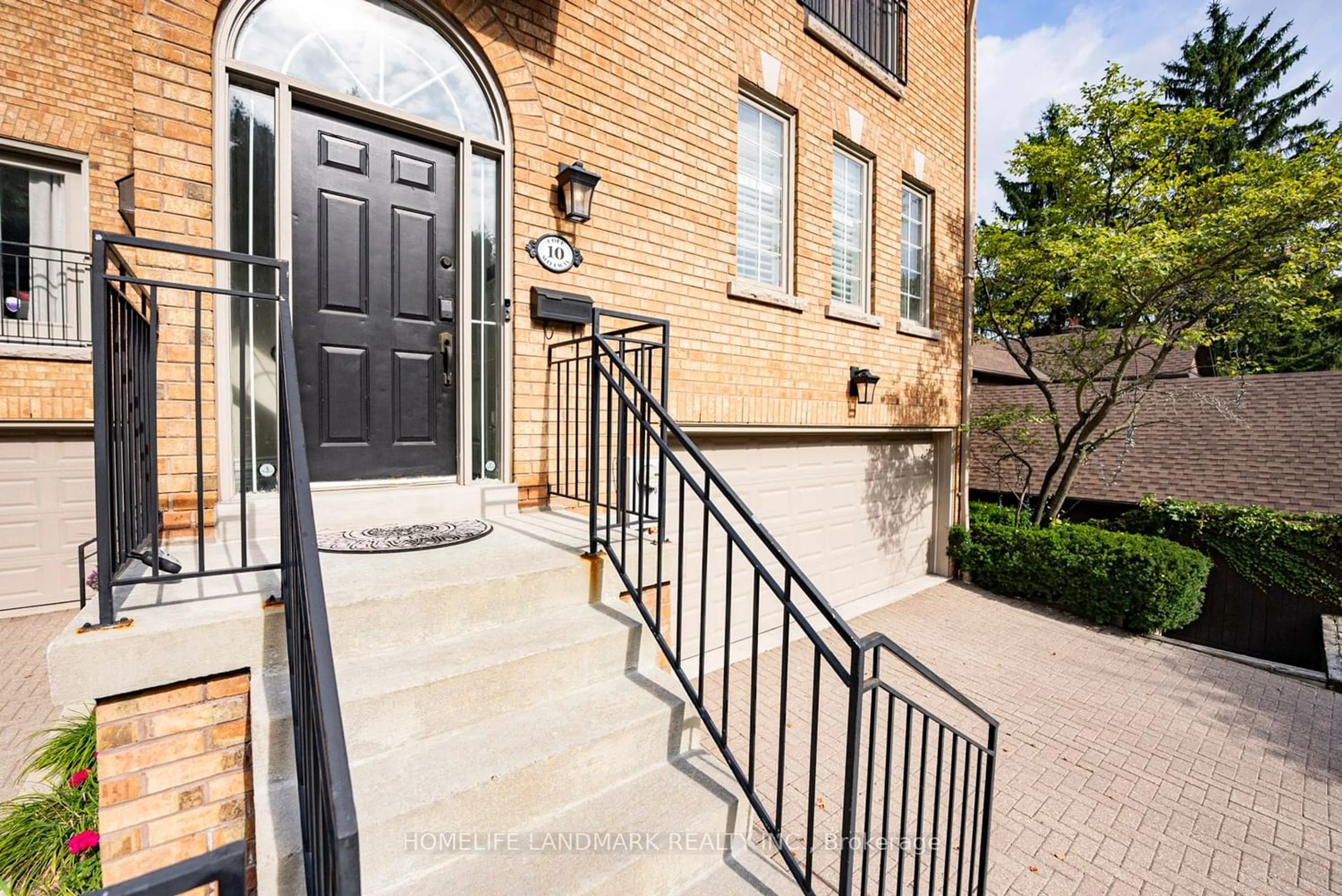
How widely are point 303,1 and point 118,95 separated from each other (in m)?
4.45

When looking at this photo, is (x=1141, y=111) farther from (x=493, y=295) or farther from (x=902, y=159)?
(x=493, y=295)

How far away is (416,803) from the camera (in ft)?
→ 5.40

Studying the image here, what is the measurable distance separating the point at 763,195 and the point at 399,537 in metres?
4.18

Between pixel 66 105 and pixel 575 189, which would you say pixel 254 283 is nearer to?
pixel 575 189

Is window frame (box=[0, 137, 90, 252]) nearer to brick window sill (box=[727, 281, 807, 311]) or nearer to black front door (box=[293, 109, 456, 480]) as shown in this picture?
black front door (box=[293, 109, 456, 480])

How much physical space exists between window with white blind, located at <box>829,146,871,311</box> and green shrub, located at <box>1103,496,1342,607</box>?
531 centimetres

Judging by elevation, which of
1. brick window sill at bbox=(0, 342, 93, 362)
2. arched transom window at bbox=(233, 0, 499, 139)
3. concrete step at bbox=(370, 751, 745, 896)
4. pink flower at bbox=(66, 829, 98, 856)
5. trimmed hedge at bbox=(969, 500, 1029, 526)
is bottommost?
pink flower at bbox=(66, 829, 98, 856)

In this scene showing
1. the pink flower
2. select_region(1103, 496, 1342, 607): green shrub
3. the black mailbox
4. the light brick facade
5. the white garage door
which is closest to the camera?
the pink flower

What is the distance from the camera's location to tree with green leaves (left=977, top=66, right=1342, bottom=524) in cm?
552

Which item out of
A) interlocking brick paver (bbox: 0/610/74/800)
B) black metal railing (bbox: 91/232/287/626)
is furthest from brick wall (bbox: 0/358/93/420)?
black metal railing (bbox: 91/232/287/626)

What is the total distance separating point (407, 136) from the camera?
10.8 feet

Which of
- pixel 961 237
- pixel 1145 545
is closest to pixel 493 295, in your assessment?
pixel 961 237

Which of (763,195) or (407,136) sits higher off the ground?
(763,195)

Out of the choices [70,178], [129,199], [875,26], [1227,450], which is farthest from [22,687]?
[1227,450]
